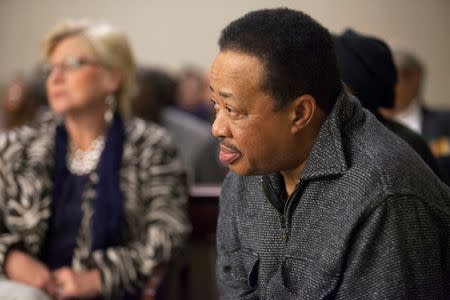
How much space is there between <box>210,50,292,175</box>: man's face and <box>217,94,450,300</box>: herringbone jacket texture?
3.1 inches

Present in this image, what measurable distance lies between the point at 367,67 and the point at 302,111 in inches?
25.1

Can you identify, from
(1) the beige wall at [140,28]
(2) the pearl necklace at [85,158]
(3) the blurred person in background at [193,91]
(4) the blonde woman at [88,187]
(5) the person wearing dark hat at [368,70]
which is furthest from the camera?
(1) the beige wall at [140,28]

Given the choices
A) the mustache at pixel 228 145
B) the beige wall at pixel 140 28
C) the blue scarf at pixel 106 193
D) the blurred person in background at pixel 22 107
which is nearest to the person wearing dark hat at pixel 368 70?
the mustache at pixel 228 145

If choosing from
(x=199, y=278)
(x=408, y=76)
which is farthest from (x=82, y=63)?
(x=408, y=76)

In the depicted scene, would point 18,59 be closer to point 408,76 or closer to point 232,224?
point 408,76

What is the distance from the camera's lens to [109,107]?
2.51 meters

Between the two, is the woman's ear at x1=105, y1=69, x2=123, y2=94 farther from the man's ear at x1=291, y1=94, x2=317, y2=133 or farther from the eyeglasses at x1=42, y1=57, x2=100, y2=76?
the man's ear at x1=291, y1=94, x2=317, y2=133

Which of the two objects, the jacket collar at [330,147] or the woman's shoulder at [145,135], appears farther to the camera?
the woman's shoulder at [145,135]

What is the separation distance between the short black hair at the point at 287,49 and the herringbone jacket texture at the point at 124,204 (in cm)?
108

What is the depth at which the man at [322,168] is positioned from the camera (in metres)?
1.27

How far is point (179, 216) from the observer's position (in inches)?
93.9

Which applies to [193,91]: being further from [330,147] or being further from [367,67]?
[330,147]

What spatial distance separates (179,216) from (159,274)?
0.21 metres

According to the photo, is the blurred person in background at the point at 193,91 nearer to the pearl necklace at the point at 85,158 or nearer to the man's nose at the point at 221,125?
the pearl necklace at the point at 85,158
